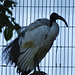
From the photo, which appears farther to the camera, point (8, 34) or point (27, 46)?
point (27, 46)

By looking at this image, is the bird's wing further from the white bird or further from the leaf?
the leaf

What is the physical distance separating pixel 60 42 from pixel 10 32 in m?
2.98

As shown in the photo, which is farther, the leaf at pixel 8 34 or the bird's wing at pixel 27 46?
the bird's wing at pixel 27 46

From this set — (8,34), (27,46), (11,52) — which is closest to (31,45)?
(27,46)

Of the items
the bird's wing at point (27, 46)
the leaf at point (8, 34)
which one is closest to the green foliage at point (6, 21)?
the leaf at point (8, 34)

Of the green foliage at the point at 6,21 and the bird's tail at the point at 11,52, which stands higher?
the green foliage at the point at 6,21

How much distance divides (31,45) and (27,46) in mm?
86

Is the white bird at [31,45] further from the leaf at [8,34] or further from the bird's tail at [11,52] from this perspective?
the leaf at [8,34]

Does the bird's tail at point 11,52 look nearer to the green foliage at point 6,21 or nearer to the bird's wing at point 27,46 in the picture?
the bird's wing at point 27,46

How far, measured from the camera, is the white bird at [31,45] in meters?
3.74

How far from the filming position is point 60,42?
18.4 ft

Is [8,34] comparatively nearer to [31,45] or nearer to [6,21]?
[6,21]

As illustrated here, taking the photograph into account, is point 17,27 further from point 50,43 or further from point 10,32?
point 50,43

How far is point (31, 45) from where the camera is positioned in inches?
159
